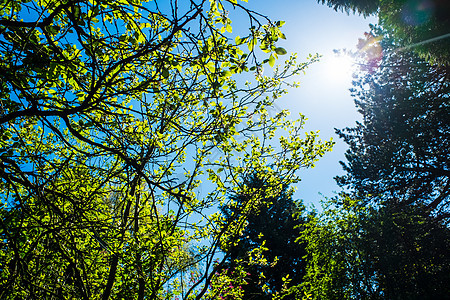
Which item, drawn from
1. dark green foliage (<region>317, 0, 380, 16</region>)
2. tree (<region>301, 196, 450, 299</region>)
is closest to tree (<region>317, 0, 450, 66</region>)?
dark green foliage (<region>317, 0, 380, 16</region>)

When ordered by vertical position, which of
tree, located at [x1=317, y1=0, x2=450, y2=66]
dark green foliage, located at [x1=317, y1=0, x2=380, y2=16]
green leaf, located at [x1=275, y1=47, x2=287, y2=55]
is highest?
dark green foliage, located at [x1=317, y1=0, x2=380, y2=16]

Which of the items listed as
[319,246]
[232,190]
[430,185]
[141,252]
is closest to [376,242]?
[319,246]

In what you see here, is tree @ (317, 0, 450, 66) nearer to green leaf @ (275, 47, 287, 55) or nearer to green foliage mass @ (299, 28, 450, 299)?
green foliage mass @ (299, 28, 450, 299)

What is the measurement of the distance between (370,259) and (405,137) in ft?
22.7

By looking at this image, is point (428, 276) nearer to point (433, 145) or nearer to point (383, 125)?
point (433, 145)

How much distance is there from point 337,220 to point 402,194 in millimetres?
6128

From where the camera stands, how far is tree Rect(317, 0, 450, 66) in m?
6.97

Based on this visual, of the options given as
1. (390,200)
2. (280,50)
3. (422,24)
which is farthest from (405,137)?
(280,50)

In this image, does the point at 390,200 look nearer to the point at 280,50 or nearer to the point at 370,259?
the point at 370,259

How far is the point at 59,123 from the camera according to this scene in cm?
625

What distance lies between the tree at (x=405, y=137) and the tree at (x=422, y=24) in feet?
11.0

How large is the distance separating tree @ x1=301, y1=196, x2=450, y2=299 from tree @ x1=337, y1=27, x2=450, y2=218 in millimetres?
3007

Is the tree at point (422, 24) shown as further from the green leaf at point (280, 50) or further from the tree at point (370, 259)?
the green leaf at point (280, 50)

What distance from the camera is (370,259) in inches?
276
